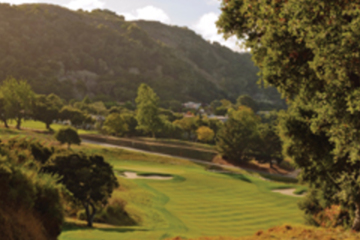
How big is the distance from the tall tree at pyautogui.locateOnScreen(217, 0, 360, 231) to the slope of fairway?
31.9ft

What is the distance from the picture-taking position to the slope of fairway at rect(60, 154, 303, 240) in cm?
2174

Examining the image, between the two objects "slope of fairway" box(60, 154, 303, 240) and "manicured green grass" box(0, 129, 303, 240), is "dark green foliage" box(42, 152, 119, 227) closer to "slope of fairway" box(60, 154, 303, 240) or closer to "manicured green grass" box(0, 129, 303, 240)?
"manicured green grass" box(0, 129, 303, 240)

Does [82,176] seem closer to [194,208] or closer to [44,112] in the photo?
[194,208]

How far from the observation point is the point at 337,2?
34.4ft

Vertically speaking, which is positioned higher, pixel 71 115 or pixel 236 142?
pixel 71 115

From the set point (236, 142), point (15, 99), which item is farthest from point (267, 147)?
point (15, 99)

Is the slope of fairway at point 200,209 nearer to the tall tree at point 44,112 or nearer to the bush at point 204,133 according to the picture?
the tall tree at point 44,112

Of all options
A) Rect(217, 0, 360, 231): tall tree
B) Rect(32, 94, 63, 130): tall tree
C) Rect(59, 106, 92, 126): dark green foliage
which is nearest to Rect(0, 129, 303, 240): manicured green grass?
Rect(217, 0, 360, 231): tall tree

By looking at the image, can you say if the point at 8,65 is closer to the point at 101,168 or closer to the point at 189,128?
the point at 189,128

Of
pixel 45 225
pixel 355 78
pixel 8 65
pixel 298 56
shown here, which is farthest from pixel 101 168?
pixel 8 65

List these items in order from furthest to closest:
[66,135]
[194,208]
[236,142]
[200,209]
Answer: [236,142] → [66,135] → [194,208] → [200,209]

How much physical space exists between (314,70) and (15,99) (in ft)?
237

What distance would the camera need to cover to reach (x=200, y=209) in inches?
1252

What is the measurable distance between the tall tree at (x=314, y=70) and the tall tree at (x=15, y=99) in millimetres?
65900
